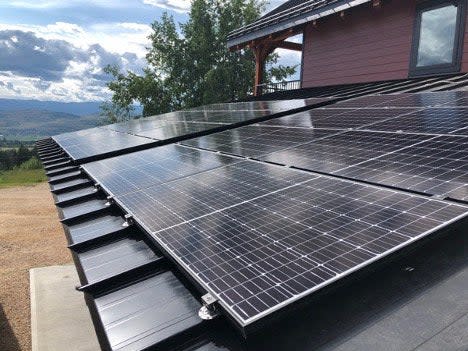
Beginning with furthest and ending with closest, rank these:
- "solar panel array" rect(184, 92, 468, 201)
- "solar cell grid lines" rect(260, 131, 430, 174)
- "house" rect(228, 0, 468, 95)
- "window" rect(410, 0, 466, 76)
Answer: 1. "house" rect(228, 0, 468, 95)
2. "window" rect(410, 0, 466, 76)
3. "solar cell grid lines" rect(260, 131, 430, 174)
4. "solar panel array" rect(184, 92, 468, 201)

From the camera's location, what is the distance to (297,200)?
3.74m

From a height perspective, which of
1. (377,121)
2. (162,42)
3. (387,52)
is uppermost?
(162,42)

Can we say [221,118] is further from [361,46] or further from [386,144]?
[386,144]

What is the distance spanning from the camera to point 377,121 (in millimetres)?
6734

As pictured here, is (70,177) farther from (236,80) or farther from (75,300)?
(236,80)

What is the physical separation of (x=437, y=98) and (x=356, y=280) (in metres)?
6.39

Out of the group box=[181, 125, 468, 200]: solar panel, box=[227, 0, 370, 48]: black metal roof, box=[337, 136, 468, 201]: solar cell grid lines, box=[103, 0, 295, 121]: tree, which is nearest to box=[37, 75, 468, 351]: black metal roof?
box=[337, 136, 468, 201]: solar cell grid lines

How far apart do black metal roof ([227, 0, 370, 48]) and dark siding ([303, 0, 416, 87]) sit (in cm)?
119

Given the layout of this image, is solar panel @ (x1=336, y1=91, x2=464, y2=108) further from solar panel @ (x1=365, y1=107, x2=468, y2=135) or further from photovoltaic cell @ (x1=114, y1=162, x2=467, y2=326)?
photovoltaic cell @ (x1=114, y1=162, x2=467, y2=326)

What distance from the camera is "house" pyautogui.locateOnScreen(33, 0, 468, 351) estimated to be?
242cm

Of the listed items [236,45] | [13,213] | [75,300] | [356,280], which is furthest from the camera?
[13,213]

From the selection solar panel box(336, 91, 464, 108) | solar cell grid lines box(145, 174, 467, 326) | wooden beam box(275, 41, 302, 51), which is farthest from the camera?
wooden beam box(275, 41, 302, 51)

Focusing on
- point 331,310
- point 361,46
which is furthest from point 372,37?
point 331,310

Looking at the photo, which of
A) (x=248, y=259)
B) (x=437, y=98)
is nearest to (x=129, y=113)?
(x=437, y=98)
